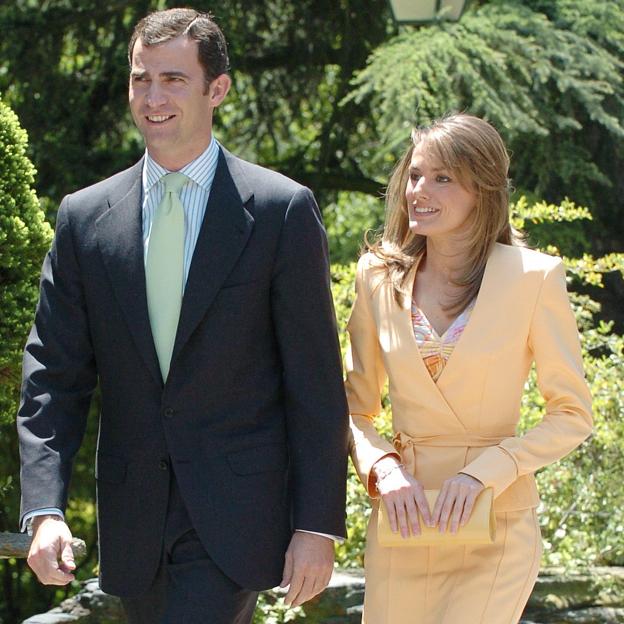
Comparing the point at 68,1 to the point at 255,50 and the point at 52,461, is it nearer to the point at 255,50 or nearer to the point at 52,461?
the point at 255,50

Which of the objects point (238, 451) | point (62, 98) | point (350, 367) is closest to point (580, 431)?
point (350, 367)

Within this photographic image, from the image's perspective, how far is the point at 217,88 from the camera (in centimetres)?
340

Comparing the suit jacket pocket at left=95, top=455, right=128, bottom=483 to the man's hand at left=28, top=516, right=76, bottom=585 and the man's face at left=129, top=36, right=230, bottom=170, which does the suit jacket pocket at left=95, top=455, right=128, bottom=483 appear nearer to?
the man's hand at left=28, top=516, right=76, bottom=585

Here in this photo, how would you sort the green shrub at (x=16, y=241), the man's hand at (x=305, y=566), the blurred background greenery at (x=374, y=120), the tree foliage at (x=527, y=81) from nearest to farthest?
1. the man's hand at (x=305, y=566)
2. the green shrub at (x=16, y=241)
3. the blurred background greenery at (x=374, y=120)
4. the tree foliage at (x=527, y=81)

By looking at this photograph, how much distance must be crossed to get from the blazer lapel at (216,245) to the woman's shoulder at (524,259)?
2.31ft

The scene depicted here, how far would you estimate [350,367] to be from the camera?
3684mm

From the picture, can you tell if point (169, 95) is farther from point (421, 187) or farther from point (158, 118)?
point (421, 187)

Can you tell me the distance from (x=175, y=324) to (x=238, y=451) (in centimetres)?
36

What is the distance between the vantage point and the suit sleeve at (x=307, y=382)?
3.29m

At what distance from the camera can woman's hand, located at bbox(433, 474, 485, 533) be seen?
3.23 m

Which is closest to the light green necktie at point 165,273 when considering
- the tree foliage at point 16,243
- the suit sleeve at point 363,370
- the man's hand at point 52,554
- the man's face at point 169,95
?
the man's face at point 169,95

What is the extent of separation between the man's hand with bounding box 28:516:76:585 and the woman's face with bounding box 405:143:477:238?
4.07 ft

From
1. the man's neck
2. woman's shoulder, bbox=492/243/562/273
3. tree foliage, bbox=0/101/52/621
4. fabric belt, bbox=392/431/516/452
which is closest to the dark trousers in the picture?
fabric belt, bbox=392/431/516/452

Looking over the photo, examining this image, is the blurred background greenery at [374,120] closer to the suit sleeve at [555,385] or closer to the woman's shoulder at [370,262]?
the woman's shoulder at [370,262]
